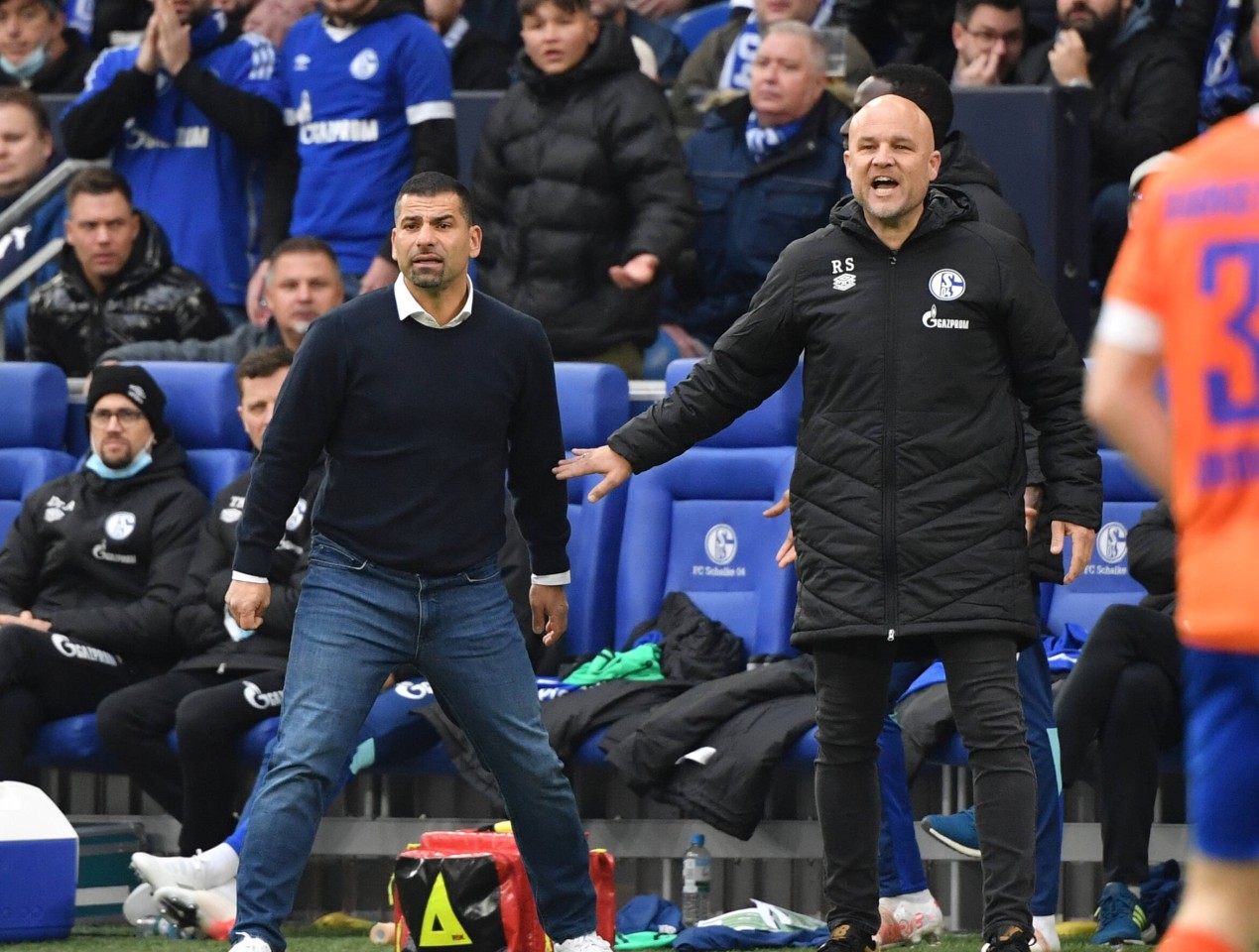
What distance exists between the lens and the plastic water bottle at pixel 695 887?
23.7ft

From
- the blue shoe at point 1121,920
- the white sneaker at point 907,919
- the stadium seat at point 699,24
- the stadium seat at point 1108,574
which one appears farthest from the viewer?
the stadium seat at point 699,24

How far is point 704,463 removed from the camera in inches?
328

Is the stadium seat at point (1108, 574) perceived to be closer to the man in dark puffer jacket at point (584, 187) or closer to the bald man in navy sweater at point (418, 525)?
the man in dark puffer jacket at point (584, 187)

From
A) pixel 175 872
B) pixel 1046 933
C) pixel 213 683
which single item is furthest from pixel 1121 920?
pixel 213 683

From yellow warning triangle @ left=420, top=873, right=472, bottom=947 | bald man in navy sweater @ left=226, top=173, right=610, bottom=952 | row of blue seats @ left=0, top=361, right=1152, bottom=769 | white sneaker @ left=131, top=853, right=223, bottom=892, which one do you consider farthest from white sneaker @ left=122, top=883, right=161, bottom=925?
bald man in navy sweater @ left=226, top=173, right=610, bottom=952

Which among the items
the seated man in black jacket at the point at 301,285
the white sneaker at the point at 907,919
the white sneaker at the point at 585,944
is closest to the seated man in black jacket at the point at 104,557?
the seated man in black jacket at the point at 301,285

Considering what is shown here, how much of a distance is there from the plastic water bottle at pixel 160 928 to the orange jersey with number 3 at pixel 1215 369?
4900 mm

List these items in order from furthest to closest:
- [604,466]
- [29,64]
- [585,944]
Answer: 1. [29,64]
2. [585,944]
3. [604,466]

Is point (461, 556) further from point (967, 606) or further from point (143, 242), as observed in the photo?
point (143, 242)

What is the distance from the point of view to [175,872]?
7352 mm

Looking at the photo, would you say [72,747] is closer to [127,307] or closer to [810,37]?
[127,307]

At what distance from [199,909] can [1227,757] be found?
191 inches

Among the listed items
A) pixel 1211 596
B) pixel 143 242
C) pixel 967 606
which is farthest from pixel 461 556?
pixel 143 242

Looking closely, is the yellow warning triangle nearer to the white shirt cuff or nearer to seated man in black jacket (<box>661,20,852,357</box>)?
the white shirt cuff
